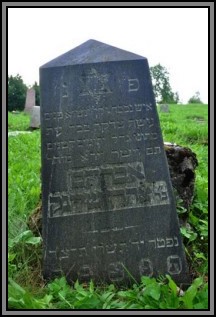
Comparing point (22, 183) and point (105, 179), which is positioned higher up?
point (105, 179)

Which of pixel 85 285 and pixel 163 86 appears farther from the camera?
pixel 163 86

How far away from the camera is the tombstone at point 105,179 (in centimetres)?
341

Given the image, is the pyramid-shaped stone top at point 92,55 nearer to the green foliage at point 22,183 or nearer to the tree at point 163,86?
the green foliage at point 22,183

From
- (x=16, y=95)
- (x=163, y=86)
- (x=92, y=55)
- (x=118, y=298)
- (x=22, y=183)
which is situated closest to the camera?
(x=118, y=298)

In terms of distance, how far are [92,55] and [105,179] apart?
924mm

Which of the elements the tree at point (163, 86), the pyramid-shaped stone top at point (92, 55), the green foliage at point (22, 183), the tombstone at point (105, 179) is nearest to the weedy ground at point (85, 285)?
the green foliage at point (22, 183)

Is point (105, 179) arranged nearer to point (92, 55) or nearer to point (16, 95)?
point (92, 55)

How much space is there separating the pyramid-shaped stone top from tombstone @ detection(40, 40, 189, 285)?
2cm

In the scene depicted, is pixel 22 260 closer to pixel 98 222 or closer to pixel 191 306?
pixel 98 222

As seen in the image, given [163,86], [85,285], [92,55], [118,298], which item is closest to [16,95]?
[163,86]

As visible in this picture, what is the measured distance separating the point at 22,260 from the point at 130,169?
1.10m

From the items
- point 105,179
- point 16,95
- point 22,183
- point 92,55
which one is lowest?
point 22,183

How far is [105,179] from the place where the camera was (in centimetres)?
343

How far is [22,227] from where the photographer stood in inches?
159
